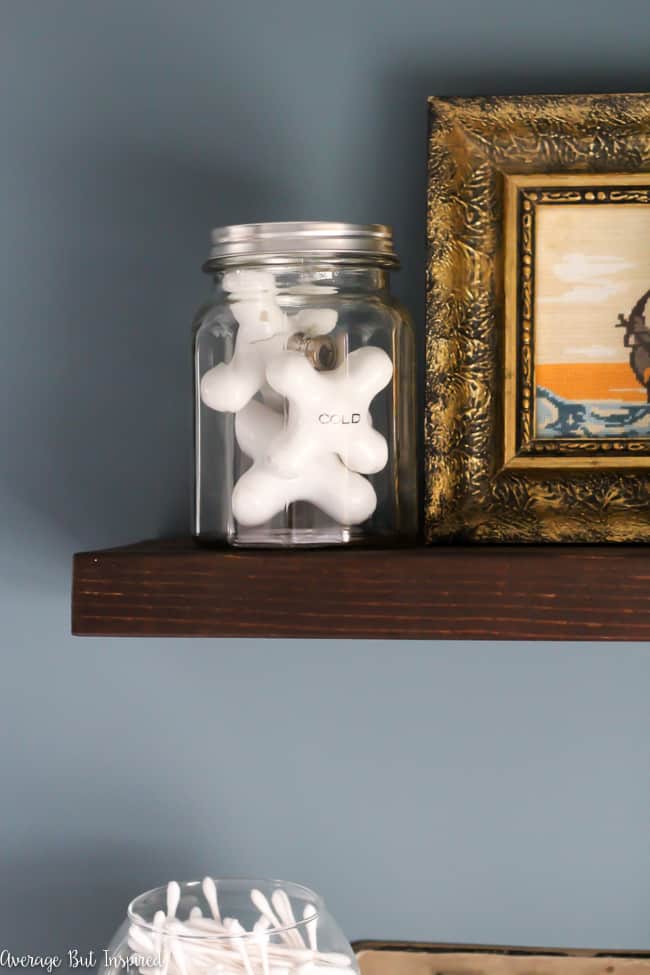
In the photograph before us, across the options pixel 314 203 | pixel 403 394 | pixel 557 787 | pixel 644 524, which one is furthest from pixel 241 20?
pixel 557 787

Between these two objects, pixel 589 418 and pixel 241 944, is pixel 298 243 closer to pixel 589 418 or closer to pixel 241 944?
pixel 589 418

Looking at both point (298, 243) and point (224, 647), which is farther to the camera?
point (224, 647)

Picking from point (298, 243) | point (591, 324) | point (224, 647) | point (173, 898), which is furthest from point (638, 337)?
point (173, 898)

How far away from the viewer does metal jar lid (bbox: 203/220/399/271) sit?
602mm

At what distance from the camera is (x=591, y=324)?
0.65 m

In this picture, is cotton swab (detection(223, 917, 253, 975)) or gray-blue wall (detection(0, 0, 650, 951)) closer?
cotton swab (detection(223, 917, 253, 975))

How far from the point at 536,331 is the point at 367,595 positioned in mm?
213

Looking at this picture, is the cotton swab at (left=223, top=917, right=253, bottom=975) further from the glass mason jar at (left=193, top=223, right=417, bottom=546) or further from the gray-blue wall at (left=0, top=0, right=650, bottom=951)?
the glass mason jar at (left=193, top=223, right=417, bottom=546)

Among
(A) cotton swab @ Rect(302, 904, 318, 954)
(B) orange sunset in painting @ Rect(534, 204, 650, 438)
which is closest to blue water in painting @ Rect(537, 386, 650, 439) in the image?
(B) orange sunset in painting @ Rect(534, 204, 650, 438)

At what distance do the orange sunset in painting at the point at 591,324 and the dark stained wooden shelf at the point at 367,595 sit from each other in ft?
0.39

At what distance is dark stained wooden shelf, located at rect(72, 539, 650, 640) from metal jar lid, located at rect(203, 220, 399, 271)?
0.57 feet

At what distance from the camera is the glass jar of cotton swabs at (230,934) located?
2.00 ft

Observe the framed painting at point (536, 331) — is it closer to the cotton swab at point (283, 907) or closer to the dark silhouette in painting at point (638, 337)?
the dark silhouette in painting at point (638, 337)

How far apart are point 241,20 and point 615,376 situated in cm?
36
